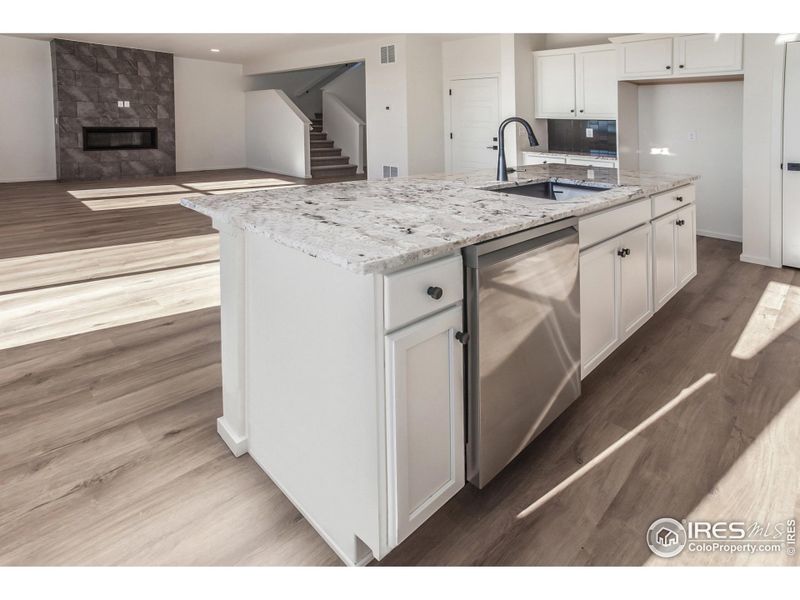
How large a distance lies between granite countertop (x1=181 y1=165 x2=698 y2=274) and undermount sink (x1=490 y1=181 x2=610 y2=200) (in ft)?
0.11

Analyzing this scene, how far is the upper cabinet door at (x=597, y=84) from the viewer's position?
A: 590cm

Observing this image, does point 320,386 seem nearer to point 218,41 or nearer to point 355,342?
point 355,342

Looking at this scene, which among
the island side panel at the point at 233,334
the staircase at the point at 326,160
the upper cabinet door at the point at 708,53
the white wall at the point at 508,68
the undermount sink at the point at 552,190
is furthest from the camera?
the staircase at the point at 326,160

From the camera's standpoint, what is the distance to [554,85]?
6594 millimetres

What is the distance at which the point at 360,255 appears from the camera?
1.16m

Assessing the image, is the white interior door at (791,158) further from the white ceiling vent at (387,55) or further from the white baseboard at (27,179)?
the white baseboard at (27,179)

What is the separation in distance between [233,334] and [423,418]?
2.60 ft

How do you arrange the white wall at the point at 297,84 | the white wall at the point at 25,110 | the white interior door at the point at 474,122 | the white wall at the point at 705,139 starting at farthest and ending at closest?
the white wall at the point at 297,84, the white wall at the point at 25,110, the white interior door at the point at 474,122, the white wall at the point at 705,139

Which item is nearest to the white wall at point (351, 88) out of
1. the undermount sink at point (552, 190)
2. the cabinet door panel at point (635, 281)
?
the undermount sink at point (552, 190)

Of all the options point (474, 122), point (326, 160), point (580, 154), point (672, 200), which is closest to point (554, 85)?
point (580, 154)

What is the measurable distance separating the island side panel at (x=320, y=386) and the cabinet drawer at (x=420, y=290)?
36mm

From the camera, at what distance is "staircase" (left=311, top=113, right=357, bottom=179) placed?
11047mm

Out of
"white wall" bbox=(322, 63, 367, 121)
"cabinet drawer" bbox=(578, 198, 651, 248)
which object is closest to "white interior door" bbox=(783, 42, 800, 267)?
"cabinet drawer" bbox=(578, 198, 651, 248)

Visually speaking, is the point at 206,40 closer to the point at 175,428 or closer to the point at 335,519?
the point at 175,428
